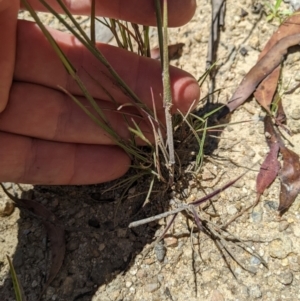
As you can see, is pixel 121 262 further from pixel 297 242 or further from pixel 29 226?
pixel 297 242

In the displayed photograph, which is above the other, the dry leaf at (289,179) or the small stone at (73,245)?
the dry leaf at (289,179)

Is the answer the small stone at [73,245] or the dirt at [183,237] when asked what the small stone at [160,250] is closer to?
the dirt at [183,237]

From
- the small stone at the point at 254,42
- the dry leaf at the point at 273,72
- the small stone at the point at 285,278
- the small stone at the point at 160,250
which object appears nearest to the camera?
the small stone at the point at 285,278

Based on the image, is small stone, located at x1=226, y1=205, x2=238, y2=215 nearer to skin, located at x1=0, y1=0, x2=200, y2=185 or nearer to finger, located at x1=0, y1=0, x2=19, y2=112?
skin, located at x1=0, y1=0, x2=200, y2=185

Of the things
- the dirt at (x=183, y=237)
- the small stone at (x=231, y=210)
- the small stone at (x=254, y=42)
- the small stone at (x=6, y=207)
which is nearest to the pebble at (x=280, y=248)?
the dirt at (x=183, y=237)

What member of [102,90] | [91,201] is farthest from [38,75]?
[91,201]

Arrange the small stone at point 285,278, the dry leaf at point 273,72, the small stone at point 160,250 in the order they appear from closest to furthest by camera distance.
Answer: the small stone at point 285,278 → the small stone at point 160,250 → the dry leaf at point 273,72

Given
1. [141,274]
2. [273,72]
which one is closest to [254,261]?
[141,274]

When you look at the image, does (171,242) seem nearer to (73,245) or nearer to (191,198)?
(191,198)
